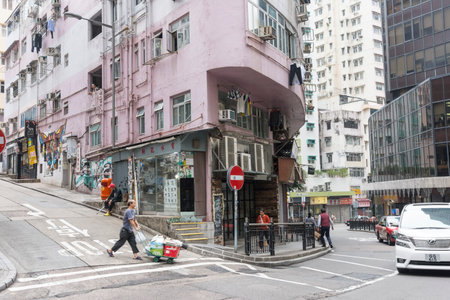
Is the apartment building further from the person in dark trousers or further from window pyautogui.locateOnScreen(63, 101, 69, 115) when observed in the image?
the person in dark trousers

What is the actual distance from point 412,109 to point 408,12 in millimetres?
11945

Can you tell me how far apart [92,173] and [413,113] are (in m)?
30.8

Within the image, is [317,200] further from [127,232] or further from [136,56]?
[127,232]

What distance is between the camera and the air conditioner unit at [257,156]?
68.1 feet

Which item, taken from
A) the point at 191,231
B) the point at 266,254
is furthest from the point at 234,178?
the point at 191,231

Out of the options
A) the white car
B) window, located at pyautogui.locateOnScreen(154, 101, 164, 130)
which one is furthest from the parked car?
window, located at pyautogui.locateOnScreen(154, 101, 164, 130)

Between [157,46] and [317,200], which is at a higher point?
[157,46]

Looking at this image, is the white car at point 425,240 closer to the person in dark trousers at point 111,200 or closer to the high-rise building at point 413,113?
the person in dark trousers at point 111,200

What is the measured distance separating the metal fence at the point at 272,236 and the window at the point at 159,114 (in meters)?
7.20

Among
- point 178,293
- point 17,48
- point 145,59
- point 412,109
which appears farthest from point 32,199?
point 412,109

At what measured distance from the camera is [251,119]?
21.7m

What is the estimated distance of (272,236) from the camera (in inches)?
583

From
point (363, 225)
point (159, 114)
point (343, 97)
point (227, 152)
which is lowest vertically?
point (363, 225)

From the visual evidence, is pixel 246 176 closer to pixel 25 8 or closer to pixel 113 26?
pixel 113 26
